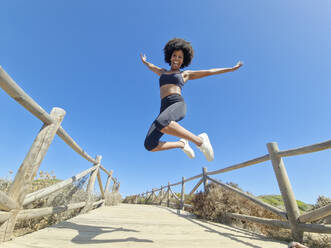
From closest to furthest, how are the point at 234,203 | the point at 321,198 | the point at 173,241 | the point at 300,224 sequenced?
the point at 173,241 < the point at 300,224 < the point at 321,198 < the point at 234,203

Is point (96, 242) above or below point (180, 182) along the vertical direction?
below

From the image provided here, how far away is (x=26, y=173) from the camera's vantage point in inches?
59.8

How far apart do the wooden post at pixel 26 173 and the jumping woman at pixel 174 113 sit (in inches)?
44.8

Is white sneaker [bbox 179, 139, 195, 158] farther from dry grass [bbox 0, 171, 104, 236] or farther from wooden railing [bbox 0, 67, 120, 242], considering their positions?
dry grass [bbox 0, 171, 104, 236]

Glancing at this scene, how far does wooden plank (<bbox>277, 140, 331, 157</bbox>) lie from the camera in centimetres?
192

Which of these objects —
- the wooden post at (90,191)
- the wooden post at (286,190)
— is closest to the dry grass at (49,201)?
the wooden post at (90,191)

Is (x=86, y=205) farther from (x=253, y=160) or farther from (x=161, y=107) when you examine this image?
(x=253, y=160)

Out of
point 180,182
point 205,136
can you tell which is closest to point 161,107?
point 205,136

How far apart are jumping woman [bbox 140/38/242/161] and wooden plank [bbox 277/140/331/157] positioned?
3.53 ft

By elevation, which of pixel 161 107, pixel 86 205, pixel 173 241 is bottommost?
pixel 173 241

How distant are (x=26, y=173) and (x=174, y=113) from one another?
1676mm

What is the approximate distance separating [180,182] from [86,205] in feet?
15.5

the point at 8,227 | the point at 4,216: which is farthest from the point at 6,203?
the point at 8,227

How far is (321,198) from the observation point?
3.46 metres
